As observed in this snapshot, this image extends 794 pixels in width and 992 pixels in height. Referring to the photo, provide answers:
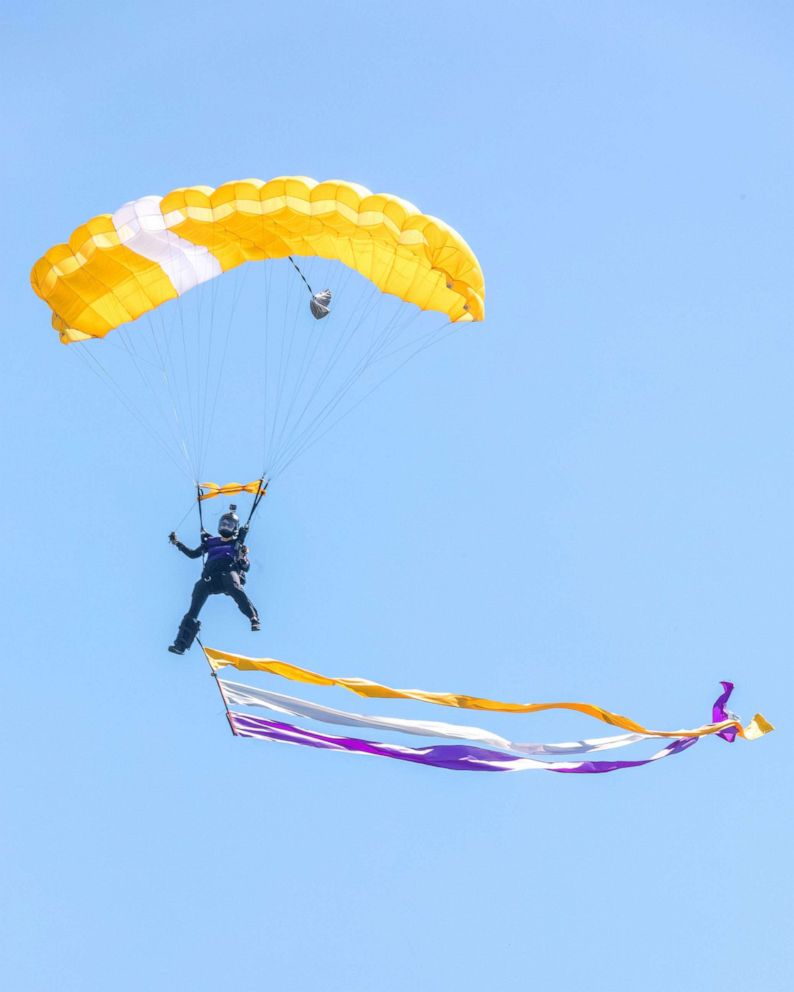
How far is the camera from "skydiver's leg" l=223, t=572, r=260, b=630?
18047mm

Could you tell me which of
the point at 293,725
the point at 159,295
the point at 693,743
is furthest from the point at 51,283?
the point at 693,743

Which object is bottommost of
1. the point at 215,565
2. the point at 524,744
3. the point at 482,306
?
the point at 524,744

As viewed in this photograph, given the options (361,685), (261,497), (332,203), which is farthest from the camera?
(261,497)

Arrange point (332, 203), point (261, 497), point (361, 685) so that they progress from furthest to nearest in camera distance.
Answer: point (261, 497), point (332, 203), point (361, 685)

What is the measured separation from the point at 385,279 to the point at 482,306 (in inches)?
44.7

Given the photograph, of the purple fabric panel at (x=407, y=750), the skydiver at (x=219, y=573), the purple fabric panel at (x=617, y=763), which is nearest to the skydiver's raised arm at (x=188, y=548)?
the skydiver at (x=219, y=573)

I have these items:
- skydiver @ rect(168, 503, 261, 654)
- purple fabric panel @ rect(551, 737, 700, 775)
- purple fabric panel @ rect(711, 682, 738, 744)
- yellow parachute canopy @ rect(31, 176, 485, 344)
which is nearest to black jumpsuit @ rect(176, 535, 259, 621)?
skydiver @ rect(168, 503, 261, 654)

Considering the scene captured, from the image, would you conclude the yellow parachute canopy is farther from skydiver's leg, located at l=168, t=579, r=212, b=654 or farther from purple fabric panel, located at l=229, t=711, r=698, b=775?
purple fabric panel, located at l=229, t=711, r=698, b=775

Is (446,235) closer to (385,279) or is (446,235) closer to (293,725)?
(385,279)

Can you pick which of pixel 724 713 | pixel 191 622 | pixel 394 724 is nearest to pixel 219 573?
pixel 191 622

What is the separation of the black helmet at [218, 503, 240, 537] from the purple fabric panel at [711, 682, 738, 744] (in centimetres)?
560

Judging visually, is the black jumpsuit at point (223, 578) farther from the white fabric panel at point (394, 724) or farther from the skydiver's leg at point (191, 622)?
the white fabric panel at point (394, 724)

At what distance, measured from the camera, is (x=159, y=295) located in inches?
743

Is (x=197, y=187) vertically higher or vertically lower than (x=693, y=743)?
higher
